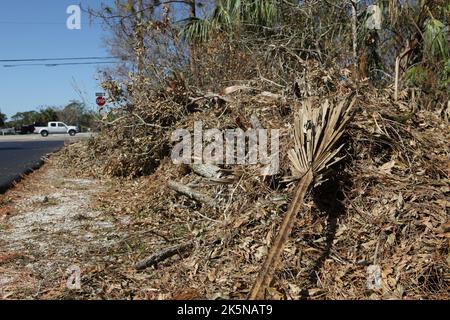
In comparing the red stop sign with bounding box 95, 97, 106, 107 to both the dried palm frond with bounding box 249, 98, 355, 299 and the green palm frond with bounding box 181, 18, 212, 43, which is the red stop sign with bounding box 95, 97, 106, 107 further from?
the dried palm frond with bounding box 249, 98, 355, 299

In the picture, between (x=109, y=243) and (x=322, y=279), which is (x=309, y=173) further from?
(x=109, y=243)

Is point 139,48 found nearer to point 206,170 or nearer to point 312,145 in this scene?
Answer: point 206,170

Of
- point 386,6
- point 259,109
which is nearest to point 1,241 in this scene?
point 259,109

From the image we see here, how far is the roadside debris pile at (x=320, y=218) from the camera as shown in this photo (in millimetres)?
3822

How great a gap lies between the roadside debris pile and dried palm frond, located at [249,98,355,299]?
188mm

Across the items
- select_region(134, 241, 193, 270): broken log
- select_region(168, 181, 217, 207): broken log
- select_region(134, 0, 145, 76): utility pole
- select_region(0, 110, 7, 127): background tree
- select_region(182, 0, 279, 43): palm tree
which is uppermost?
select_region(182, 0, 279, 43): palm tree

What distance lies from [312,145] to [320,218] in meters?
0.68

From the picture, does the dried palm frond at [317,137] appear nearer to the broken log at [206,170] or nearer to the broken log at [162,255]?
the broken log at [162,255]

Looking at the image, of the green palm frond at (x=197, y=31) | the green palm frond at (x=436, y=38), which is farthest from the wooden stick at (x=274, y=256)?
the green palm frond at (x=197, y=31)

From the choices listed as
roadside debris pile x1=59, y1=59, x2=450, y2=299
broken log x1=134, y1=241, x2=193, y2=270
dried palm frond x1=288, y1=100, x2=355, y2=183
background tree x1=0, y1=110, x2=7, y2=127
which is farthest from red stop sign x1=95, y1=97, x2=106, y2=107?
background tree x1=0, y1=110, x2=7, y2=127

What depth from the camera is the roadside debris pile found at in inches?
150

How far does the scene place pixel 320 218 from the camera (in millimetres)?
4449

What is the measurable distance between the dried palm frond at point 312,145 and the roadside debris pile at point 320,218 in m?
0.19

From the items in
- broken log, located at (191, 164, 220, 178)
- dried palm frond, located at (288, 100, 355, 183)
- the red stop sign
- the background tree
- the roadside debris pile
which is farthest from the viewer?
the background tree
